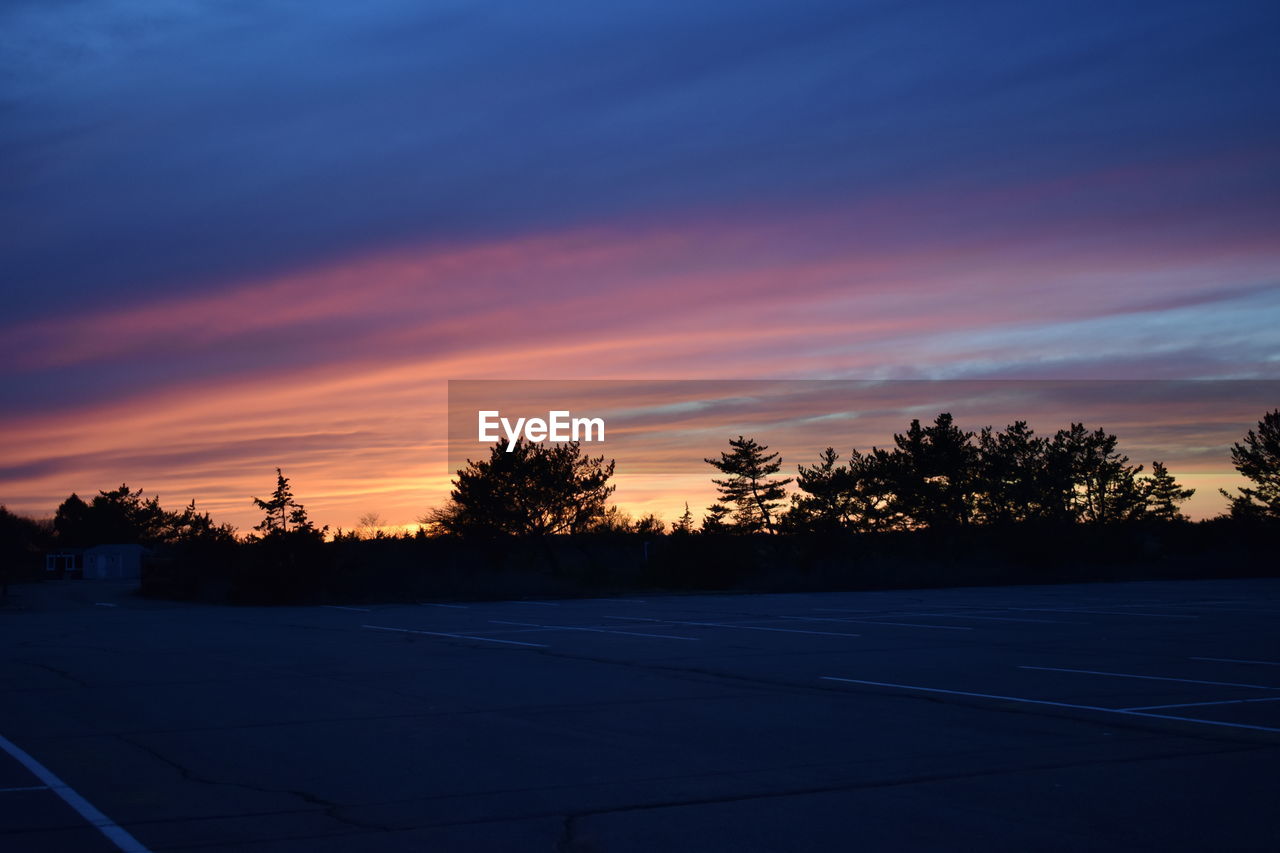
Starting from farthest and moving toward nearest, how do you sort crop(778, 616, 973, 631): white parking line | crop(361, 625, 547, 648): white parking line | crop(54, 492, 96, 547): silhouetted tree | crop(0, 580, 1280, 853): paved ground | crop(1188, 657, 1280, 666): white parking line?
crop(54, 492, 96, 547): silhouetted tree, crop(778, 616, 973, 631): white parking line, crop(361, 625, 547, 648): white parking line, crop(1188, 657, 1280, 666): white parking line, crop(0, 580, 1280, 853): paved ground

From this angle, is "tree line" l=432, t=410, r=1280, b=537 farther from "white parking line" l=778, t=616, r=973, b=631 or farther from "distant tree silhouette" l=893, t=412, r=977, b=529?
"white parking line" l=778, t=616, r=973, b=631

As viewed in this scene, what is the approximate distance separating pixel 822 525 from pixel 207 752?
197 feet

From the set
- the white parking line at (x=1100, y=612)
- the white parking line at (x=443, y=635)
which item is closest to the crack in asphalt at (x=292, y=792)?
the white parking line at (x=443, y=635)

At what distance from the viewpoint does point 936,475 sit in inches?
3398

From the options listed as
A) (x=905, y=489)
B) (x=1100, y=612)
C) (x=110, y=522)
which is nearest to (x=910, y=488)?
(x=905, y=489)

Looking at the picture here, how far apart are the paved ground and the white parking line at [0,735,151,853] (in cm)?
4

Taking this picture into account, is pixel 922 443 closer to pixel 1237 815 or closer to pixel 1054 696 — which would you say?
pixel 1054 696

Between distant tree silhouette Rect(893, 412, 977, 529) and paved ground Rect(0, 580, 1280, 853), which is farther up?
distant tree silhouette Rect(893, 412, 977, 529)

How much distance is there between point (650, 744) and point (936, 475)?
7851cm

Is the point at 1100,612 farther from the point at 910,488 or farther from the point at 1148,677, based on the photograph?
the point at 910,488

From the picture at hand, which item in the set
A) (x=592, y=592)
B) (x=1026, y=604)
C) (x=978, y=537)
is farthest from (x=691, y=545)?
(x=978, y=537)

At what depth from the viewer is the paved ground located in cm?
748

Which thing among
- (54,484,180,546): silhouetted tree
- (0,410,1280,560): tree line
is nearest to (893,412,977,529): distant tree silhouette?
(0,410,1280,560): tree line

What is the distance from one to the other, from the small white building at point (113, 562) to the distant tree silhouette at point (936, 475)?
73.8 metres
